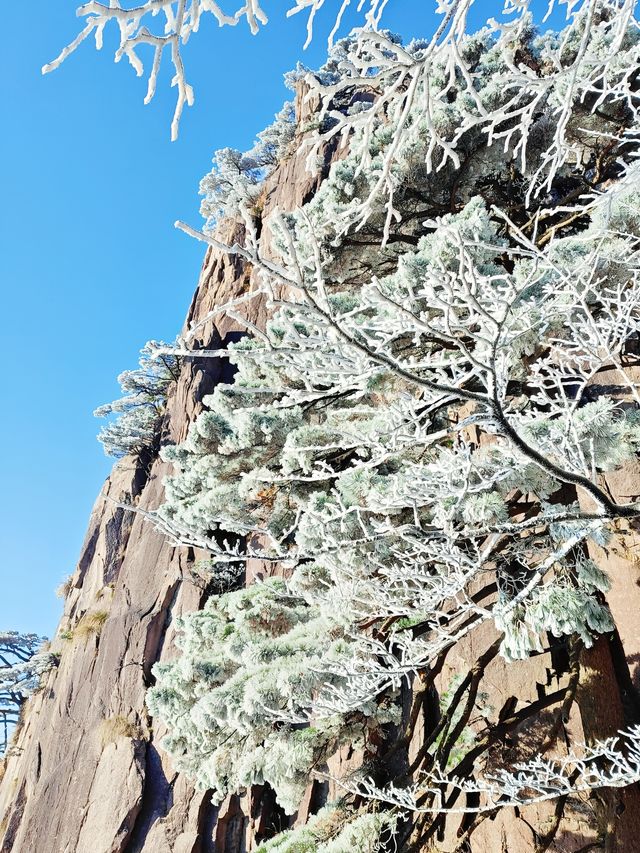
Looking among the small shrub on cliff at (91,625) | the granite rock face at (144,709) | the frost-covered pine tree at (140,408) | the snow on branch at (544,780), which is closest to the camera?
the snow on branch at (544,780)

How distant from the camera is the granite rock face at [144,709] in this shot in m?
4.49

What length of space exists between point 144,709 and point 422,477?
30.1 feet

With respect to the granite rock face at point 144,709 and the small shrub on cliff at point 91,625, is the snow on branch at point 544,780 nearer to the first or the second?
the granite rock face at point 144,709

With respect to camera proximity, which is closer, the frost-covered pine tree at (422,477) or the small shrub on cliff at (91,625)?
the frost-covered pine tree at (422,477)

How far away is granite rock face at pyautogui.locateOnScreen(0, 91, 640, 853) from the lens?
14.7 feet

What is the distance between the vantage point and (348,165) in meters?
6.45

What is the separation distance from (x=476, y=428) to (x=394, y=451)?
459 centimetres

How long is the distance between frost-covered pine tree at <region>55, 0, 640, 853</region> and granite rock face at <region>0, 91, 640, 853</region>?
241mm

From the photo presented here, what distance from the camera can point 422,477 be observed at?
119 inches

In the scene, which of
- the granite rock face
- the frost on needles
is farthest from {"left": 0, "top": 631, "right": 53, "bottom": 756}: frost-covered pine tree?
the frost on needles

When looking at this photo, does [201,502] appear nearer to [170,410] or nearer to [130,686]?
[130,686]

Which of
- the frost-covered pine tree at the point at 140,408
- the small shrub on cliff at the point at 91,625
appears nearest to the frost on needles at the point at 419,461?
the small shrub on cliff at the point at 91,625

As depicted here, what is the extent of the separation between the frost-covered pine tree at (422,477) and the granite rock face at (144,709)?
24 centimetres

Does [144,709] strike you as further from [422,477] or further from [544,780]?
[422,477]
